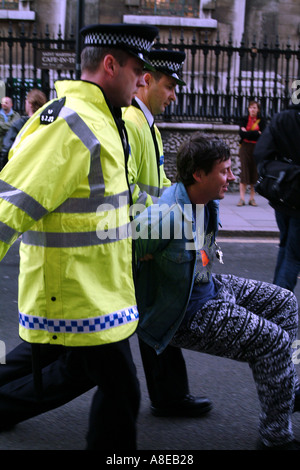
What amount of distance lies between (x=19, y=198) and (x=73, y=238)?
0.26m

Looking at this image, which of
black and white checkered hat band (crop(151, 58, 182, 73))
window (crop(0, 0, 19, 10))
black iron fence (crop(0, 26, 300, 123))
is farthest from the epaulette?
window (crop(0, 0, 19, 10))

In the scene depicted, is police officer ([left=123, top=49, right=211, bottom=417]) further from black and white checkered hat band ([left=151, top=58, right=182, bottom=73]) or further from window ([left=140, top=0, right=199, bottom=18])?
window ([left=140, top=0, right=199, bottom=18])

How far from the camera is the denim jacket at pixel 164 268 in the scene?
2.99 meters

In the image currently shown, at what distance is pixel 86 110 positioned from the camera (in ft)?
8.09

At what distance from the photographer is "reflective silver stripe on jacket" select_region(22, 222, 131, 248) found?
2.41m

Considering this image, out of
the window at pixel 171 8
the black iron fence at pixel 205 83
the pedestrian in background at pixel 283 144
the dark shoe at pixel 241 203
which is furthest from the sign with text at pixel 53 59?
the pedestrian in background at pixel 283 144

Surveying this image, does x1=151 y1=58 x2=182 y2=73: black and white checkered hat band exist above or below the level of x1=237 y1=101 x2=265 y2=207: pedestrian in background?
above

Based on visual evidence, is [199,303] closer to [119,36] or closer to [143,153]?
[143,153]

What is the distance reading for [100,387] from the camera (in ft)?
8.46

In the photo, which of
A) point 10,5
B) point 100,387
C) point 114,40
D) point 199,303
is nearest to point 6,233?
point 100,387

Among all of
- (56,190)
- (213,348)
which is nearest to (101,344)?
(56,190)

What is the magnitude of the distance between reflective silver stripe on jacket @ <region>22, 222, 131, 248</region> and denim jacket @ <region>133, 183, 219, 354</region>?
0.50m

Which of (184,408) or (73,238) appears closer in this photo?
(73,238)

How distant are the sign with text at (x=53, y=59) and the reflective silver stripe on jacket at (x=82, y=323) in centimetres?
987
